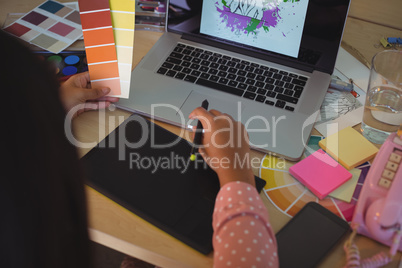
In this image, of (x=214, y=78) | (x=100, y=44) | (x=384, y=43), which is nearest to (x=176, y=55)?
(x=214, y=78)

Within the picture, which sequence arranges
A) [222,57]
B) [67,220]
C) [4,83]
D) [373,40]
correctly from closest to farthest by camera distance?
1. [4,83]
2. [67,220]
3. [222,57]
4. [373,40]

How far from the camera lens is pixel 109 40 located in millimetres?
849

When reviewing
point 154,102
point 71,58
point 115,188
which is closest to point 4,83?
point 115,188

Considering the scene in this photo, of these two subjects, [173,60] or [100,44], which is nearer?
[100,44]

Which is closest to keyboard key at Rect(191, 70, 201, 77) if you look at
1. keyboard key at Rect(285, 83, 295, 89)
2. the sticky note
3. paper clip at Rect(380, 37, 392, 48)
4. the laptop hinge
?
the laptop hinge

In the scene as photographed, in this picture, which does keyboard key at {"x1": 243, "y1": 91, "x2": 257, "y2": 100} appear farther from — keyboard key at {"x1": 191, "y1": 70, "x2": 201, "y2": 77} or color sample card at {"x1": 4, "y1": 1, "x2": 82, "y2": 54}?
color sample card at {"x1": 4, "y1": 1, "x2": 82, "y2": 54}

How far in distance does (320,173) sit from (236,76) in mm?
311

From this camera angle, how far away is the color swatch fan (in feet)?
2.68

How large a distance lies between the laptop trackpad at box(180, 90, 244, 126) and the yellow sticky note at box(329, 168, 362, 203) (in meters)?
0.26

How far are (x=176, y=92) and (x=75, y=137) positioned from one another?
246 millimetres

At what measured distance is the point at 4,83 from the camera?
0.37m

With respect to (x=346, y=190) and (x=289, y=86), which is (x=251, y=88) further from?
(x=346, y=190)

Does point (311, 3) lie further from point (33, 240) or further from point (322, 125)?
point (33, 240)

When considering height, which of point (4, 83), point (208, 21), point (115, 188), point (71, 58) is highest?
point (4, 83)
